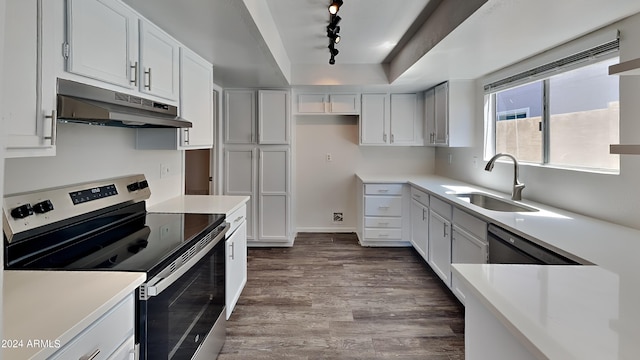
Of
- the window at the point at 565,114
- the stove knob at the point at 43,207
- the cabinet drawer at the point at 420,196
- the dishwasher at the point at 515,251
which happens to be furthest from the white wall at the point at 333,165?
the stove knob at the point at 43,207

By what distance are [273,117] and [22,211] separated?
3.13m

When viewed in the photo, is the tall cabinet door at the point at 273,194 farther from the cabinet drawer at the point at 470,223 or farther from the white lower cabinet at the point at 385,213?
the cabinet drawer at the point at 470,223

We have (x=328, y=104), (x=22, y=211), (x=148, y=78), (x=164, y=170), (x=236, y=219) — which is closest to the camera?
(x=22, y=211)

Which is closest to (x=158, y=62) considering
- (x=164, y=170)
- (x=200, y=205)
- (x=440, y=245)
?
(x=164, y=170)

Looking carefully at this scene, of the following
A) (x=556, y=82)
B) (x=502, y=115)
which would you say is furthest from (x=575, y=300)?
(x=502, y=115)

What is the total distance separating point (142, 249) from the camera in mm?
1480

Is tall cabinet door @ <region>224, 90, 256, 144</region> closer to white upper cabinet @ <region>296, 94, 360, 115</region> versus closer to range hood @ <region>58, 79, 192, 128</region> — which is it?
white upper cabinet @ <region>296, 94, 360, 115</region>

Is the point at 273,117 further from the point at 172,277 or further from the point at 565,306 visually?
the point at 565,306

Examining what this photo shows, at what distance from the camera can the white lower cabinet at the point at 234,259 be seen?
237 cm

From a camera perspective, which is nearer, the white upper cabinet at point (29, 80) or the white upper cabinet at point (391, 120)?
the white upper cabinet at point (29, 80)

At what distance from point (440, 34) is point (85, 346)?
8.55ft

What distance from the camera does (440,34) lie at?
2.41 metres

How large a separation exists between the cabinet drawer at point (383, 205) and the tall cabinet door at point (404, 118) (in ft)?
2.87

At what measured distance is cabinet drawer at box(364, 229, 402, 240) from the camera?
4408mm
